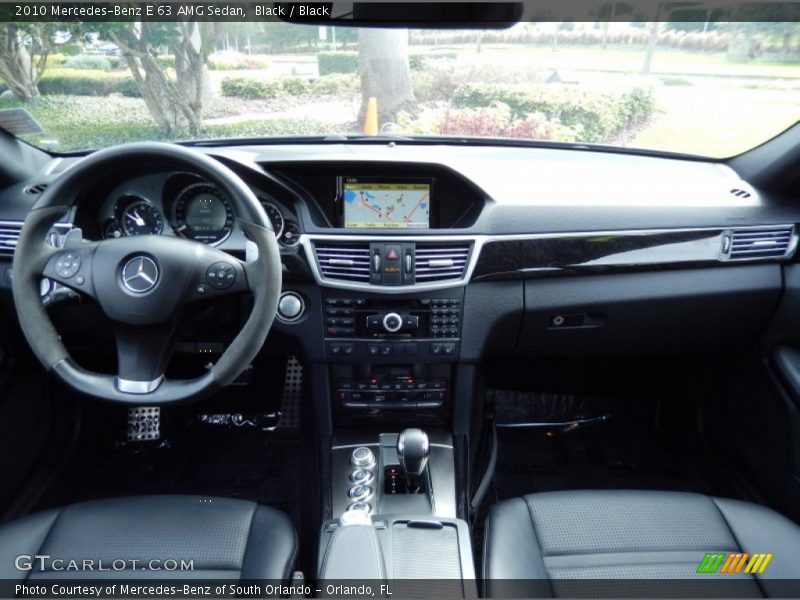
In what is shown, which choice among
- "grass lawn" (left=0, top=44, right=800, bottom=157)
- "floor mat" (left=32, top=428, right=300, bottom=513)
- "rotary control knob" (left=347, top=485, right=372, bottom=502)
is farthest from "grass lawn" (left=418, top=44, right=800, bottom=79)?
"floor mat" (left=32, top=428, right=300, bottom=513)

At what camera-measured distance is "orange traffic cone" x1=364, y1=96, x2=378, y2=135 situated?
256 centimetres

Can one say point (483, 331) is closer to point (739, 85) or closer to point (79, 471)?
point (739, 85)

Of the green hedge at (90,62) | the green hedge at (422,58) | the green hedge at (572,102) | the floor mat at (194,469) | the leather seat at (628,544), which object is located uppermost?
the green hedge at (422,58)

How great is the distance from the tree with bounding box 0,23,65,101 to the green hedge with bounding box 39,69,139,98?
4 cm

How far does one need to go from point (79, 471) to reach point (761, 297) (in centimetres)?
299

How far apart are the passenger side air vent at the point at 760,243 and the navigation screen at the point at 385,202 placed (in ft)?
3.85

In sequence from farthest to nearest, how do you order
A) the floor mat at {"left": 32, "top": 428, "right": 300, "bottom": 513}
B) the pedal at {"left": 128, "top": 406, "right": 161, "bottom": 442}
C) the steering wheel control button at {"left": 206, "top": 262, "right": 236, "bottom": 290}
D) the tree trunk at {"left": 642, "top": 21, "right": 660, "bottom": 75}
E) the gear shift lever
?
the pedal at {"left": 128, "top": 406, "right": 161, "bottom": 442}
the floor mat at {"left": 32, "top": 428, "right": 300, "bottom": 513}
the tree trunk at {"left": 642, "top": 21, "right": 660, "bottom": 75}
the gear shift lever
the steering wheel control button at {"left": 206, "top": 262, "right": 236, "bottom": 290}

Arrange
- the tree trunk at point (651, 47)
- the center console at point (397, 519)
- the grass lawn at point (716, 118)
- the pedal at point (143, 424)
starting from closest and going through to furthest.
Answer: the center console at point (397, 519) → the tree trunk at point (651, 47) → the grass lawn at point (716, 118) → the pedal at point (143, 424)

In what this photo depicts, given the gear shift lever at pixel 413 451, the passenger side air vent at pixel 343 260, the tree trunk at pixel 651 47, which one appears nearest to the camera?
the gear shift lever at pixel 413 451

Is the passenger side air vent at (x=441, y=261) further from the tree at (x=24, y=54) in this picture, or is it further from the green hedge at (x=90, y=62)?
the tree at (x=24, y=54)

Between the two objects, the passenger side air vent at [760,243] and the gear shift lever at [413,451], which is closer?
the gear shift lever at [413,451]

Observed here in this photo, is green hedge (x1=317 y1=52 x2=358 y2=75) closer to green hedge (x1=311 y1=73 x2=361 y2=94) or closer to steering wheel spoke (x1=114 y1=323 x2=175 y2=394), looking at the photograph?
green hedge (x1=311 y1=73 x2=361 y2=94)

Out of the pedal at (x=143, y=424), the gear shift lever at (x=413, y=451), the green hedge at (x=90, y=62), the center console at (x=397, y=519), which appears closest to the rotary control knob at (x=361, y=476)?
the center console at (x=397, y=519)

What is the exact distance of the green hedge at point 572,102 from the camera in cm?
253
